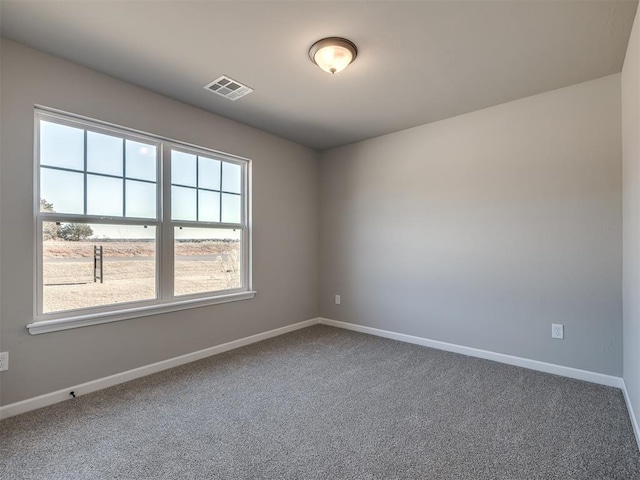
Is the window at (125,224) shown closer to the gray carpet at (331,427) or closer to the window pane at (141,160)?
the window pane at (141,160)

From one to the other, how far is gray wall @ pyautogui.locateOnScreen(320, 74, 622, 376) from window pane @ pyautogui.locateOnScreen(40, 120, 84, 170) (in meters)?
2.92

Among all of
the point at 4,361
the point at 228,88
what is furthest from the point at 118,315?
the point at 228,88

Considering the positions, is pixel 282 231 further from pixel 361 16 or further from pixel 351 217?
pixel 361 16

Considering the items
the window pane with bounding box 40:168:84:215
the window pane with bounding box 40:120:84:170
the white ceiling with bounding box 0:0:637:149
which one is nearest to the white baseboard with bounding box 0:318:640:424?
the window pane with bounding box 40:168:84:215

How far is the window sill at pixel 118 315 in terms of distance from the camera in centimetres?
227

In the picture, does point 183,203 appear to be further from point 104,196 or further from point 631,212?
point 631,212

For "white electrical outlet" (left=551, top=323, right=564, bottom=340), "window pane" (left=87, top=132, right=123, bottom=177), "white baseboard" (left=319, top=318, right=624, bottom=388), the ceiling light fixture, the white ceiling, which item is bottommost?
"white baseboard" (left=319, top=318, right=624, bottom=388)

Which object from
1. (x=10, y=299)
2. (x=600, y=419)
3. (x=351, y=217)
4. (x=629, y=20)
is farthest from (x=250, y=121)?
(x=600, y=419)

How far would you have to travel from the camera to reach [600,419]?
6.82ft

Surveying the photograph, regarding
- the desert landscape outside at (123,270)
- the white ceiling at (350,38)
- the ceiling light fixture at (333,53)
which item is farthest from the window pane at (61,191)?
the ceiling light fixture at (333,53)

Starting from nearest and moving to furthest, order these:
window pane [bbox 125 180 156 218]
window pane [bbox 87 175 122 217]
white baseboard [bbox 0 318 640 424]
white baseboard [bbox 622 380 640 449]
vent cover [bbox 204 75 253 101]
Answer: white baseboard [bbox 622 380 640 449], white baseboard [bbox 0 318 640 424], window pane [bbox 87 175 122 217], vent cover [bbox 204 75 253 101], window pane [bbox 125 180 156 218]

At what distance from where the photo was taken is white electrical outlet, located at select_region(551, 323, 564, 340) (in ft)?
9.16

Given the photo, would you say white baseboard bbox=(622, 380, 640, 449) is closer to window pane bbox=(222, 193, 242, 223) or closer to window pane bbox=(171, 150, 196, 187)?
window pane bbox=(222, 193, 242, 223)

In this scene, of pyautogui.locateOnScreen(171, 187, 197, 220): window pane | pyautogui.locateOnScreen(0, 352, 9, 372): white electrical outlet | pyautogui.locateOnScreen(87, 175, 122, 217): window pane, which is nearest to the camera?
pyautogui.locateOnScreen(0, 352, 9, 372): white electrical outlet
